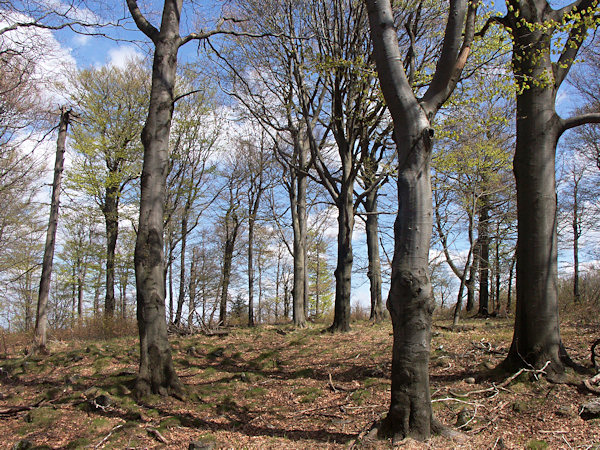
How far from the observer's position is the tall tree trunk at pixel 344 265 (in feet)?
33.8

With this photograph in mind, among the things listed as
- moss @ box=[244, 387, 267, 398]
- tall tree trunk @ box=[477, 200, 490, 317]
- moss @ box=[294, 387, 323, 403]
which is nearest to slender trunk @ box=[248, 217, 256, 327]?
tall tree trunk @ box=[477, 200, 490, 317]

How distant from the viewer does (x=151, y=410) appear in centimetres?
500

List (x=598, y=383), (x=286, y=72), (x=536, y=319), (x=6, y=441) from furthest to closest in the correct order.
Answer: (x=286, y=72), (x=536, y=319), (x=598, y=383), (x=6, y=441)

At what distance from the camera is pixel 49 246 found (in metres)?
10.0

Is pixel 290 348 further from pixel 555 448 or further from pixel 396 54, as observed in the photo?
pixel 396 54

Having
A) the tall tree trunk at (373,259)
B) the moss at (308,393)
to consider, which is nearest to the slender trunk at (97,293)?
the tall tree trunk at (373,259)

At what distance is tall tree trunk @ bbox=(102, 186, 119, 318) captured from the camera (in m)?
17.2

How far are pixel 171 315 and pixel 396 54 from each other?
12936 mm

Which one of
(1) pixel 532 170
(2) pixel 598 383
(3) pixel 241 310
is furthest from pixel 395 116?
(3) pixel 241 310

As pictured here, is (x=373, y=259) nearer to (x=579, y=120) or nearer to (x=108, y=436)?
(x=579, y=120)

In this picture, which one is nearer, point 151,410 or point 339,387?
point 151,410

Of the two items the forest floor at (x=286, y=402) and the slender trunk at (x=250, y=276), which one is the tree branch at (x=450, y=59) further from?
the slender trunk at (x=250, y=276)

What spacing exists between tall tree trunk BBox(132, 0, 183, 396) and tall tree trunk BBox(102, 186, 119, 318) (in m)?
12.1

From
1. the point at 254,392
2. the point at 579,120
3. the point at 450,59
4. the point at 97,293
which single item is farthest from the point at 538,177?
the point at 97,293
